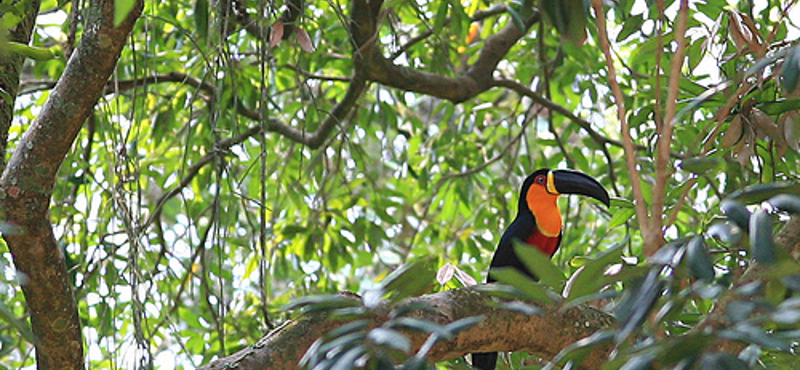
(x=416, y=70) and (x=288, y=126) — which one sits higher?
(x=288, y=126)

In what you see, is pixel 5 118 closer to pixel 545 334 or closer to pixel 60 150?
pixel 60 150

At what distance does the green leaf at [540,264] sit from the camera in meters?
1.22

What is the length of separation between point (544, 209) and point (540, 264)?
2251 millimetres

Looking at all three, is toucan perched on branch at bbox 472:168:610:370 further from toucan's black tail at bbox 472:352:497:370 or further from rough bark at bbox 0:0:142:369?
rough bark at bbox 0:0:142:369

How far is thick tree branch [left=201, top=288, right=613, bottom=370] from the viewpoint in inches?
66.2

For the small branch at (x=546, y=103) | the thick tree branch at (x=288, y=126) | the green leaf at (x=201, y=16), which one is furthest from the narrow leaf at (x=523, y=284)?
the small branch at (x=546, y=103)

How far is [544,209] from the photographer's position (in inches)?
137

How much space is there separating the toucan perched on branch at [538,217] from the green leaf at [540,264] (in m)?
1.96

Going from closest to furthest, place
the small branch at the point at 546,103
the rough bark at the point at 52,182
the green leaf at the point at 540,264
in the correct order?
the green leaf at the point at 540,264 < the rough bark at the point at 52,182 < the small branch at the point at 546,103

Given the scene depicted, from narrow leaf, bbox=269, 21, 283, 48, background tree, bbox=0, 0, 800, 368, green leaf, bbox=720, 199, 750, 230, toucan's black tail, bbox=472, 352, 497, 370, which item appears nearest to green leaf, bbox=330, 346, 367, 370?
background tree, bbox=0, 0, 800, 368

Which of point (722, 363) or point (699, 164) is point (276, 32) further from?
point (722, 363)

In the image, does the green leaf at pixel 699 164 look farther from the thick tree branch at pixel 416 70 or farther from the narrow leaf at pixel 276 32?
the thick tree branch at pixel 416 70

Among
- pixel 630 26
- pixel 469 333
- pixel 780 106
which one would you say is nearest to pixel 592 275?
pixel 469 333

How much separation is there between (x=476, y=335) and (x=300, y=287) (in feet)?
8.55
